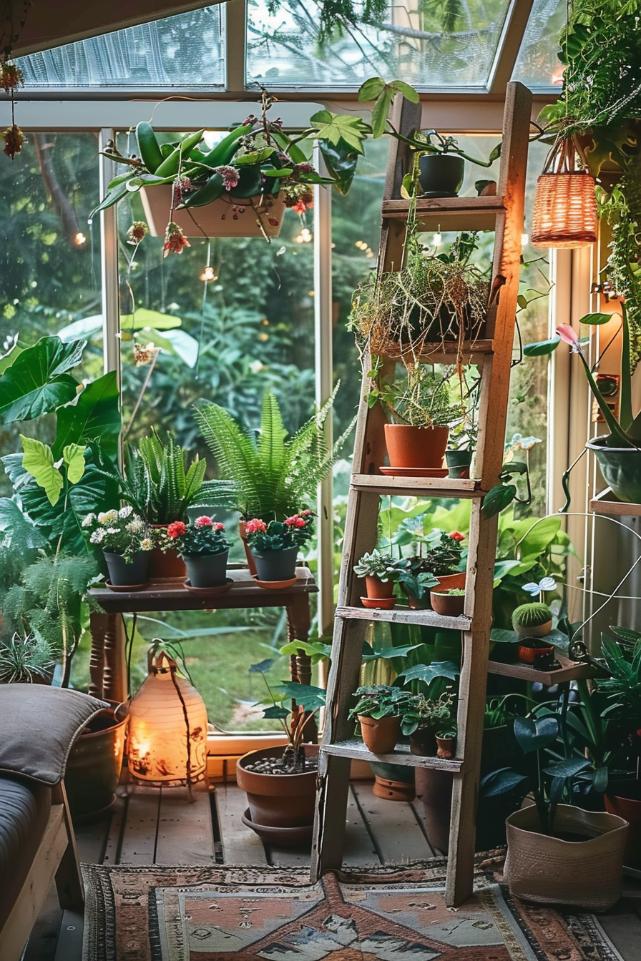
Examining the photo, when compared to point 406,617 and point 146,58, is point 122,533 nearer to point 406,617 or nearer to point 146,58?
point 406,617

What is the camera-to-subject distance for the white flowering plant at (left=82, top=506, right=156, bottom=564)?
351 cm

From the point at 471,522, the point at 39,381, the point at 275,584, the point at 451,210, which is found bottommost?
the point at 275,584

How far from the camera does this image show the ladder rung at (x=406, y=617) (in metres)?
2.96

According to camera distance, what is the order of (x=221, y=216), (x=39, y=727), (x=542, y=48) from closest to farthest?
1. (x=39, y=727)
2. (x=221, y=216)
3. (x=542, y=48)

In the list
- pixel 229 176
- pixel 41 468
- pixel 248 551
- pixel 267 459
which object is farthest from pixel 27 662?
pixel 229 176

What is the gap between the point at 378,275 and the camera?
10.2 ft

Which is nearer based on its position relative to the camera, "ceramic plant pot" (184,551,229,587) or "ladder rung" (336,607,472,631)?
"ladder rung" (336,607,472,631)

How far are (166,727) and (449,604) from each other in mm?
1189

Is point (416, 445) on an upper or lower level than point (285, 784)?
upper

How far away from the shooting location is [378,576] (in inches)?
122

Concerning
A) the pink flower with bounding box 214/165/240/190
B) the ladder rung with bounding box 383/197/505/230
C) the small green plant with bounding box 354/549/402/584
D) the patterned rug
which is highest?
the pink flower with bounding box 214/165/240/190

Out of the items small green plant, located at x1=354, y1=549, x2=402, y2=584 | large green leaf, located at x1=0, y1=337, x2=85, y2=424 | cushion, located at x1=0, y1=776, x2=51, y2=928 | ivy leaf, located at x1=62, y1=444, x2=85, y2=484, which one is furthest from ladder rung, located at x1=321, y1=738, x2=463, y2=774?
large green leaf, located at x1=0, y1=337, x2=85, y2=424

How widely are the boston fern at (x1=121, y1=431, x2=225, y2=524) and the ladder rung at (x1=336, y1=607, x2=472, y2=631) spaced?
833mm

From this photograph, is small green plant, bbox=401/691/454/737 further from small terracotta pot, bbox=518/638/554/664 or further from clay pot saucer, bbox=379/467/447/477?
clay pot saucer, bbox=379/467/447/477
